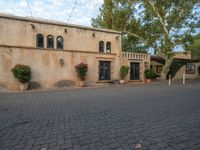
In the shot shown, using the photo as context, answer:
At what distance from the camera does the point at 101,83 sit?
54.6 feet

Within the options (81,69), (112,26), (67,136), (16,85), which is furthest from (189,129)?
(112,26)

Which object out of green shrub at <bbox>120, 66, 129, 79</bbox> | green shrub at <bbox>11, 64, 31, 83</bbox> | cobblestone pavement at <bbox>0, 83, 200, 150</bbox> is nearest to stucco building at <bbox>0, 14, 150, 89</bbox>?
green shrub at <bbox>120, 66, 129, 79</bbox>

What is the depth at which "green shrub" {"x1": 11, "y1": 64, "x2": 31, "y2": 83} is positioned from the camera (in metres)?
12.3

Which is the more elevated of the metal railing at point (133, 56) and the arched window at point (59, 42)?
the arched window at point (59, 42)

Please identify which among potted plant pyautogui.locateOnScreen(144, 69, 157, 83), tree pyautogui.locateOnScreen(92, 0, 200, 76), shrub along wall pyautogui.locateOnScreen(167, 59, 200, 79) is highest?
tree pyautogui.locateOnScreen(92, 0, 200, 76)

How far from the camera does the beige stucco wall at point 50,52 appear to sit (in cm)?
1284

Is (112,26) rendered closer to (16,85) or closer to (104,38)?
(104,38)

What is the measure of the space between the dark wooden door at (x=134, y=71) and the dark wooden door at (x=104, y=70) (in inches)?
123

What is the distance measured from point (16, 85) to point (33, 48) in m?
3.32

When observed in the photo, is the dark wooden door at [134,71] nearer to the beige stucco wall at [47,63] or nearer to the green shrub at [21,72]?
the beige stucco wall at [47,63]

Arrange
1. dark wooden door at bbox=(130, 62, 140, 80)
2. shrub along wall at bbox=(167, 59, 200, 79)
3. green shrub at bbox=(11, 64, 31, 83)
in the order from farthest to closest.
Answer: shrub along wall at bbox=(167, 59, 200, 79) → dark wooden door at bbox=(130, 62, 140, 80) → green shrub at bbox=(11, 64, 31, 83)

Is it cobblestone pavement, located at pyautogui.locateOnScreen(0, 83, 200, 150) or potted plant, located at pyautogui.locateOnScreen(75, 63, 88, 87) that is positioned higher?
potted plant, located at pyautogui.locateOnScreen(75, 63, 88, 87)

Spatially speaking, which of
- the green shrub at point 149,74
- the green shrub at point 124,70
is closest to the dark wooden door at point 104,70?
the green shrub at point 124,70

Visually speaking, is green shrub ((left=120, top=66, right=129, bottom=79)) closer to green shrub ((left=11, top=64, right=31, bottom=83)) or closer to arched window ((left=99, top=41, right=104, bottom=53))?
arched window ((left=99, top=41, right=104, bottom=53))
